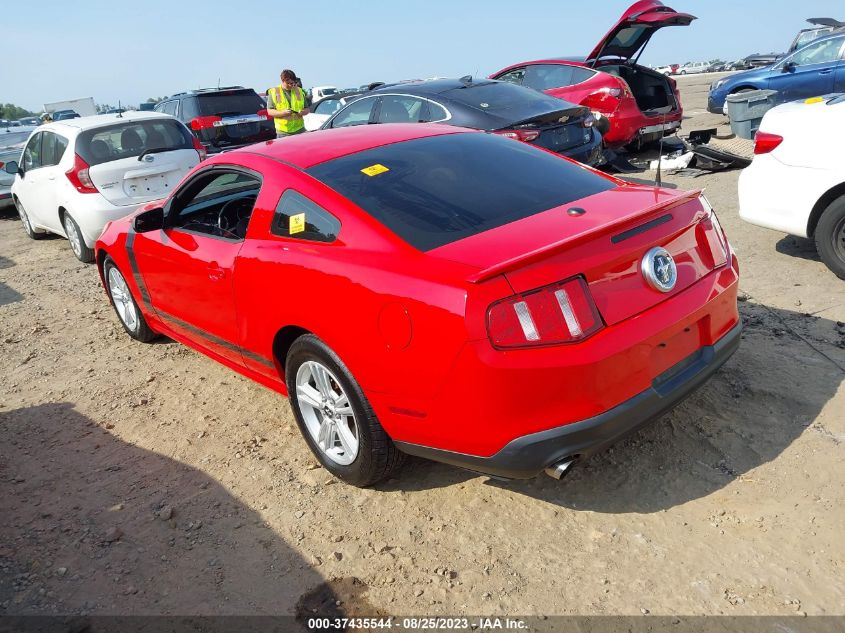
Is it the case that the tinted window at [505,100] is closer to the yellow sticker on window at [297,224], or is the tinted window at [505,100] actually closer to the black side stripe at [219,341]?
the black side stripe at [219,341]

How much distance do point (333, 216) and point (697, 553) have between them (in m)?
1.96

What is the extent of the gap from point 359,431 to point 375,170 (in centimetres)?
121

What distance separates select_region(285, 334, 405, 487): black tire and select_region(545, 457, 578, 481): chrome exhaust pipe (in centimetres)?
72

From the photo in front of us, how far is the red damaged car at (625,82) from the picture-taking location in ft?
28.9

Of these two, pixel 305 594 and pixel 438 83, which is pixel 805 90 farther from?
pixel 305 594

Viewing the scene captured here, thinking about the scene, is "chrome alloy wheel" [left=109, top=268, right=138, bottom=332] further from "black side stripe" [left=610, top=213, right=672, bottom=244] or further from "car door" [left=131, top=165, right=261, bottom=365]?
"black side stripe" [left=610, top=213, right=672, bottom=244]

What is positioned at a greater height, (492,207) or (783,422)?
→ (492,207)

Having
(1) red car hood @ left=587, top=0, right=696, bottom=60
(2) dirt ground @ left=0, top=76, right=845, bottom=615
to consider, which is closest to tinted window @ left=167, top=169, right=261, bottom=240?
(2) dirt ground @ left=0, top=76, right=845, bottom=615

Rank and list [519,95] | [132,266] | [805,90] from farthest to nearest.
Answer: [805,90] < [519,95] < [132,266]

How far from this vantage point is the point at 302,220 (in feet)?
10.2

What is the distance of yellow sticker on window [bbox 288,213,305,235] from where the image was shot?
122 inches

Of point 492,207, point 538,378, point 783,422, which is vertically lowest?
point 783,422

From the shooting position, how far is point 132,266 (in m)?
4.74

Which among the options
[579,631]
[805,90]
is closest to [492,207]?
[579,631]
